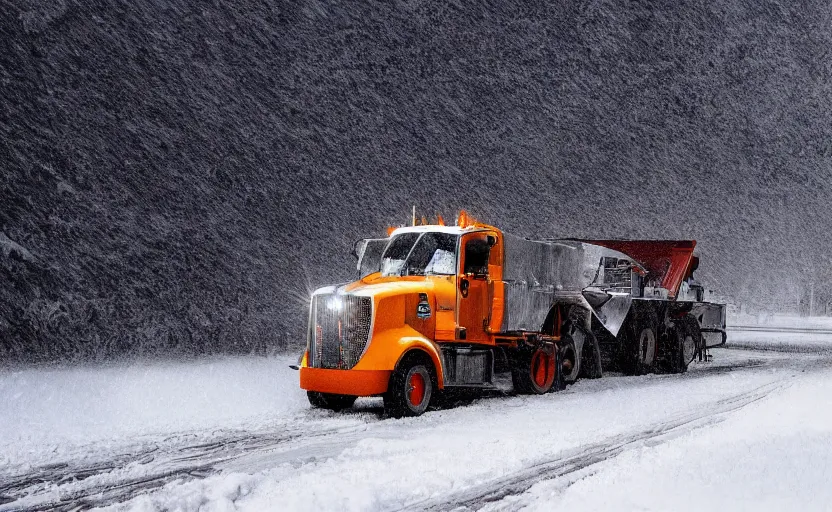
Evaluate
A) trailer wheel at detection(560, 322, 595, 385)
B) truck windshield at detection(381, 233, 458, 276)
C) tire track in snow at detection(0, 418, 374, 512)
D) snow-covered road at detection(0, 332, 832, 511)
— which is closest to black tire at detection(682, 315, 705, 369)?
snow-covered road at detection(0, 332, 832, 511)

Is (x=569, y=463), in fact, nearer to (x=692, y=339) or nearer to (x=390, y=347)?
(x=390, y=347)

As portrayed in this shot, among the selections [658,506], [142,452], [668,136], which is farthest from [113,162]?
[668,136]

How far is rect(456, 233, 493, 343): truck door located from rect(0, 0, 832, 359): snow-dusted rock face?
23.4ft

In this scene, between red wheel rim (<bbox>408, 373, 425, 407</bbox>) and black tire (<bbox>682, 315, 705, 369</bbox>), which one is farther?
black tire (<bbox>682, 315, 705, 369</bbox>)

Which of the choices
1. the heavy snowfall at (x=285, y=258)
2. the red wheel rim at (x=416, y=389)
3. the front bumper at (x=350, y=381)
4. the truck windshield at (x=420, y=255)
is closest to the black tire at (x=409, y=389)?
the red wheel rim at (x=416, y=389)

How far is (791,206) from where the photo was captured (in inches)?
2484

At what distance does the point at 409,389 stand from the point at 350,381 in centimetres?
74

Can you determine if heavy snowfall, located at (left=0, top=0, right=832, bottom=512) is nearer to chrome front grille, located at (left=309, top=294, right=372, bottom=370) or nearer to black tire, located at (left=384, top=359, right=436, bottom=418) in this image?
black tire, located at (left=384, top=359, right=436, bottom=418)

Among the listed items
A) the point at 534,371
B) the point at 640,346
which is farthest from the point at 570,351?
the point at 640,346

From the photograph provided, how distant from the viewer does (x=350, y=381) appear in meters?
10.4

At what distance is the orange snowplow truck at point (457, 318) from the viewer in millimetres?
10516

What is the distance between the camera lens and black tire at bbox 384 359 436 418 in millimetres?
10461

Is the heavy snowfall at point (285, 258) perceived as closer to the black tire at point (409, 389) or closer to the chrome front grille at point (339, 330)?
the black tire at point (409, 389)

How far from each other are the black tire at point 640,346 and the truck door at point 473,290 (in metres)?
5.93
